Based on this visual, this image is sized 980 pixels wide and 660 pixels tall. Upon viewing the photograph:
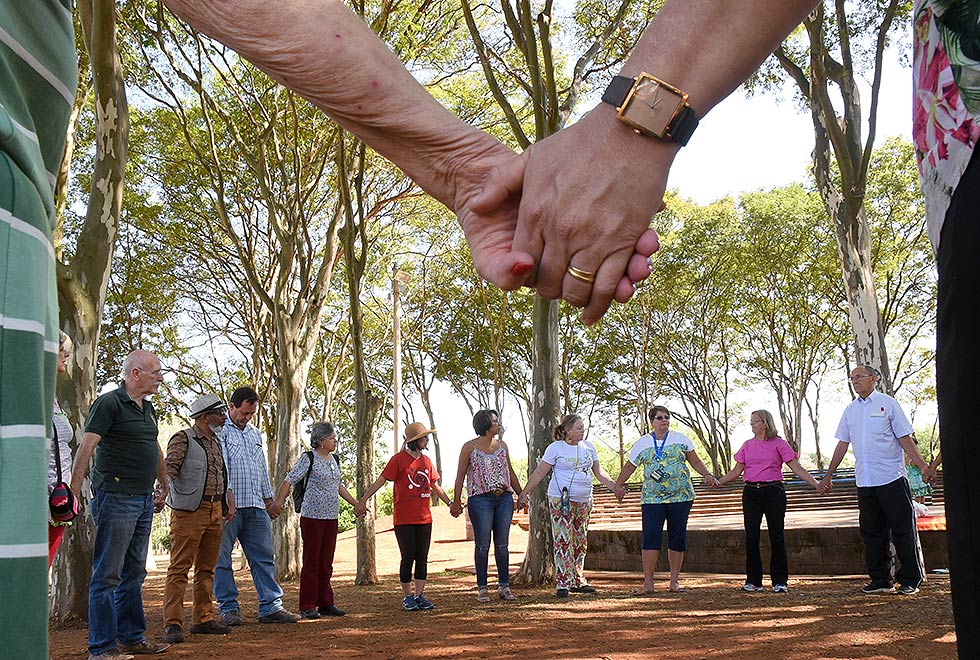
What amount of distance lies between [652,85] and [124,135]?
10.2 m

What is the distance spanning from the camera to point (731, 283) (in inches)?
1163

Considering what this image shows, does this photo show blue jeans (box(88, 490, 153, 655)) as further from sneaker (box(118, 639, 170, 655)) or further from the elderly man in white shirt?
the elderly man in white shirt

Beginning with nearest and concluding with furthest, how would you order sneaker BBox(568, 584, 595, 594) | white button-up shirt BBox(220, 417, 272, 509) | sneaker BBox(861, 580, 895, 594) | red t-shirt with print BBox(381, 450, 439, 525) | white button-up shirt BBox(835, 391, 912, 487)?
white button-up shirt BBox(220, 417, 272, 509), white button-up shirt BBox(835, 391, 912, 487), sneaker BBox(861, 580, 895, 594), red t-shirt with print BBox(381, 450, 439, 525), sneaker BBox(568, 584, 595, 594)

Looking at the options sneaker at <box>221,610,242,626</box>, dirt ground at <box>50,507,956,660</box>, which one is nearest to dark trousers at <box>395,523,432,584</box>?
dirt ground at <box>50,507,956,660</box>

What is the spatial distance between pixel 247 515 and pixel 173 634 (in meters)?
1.62

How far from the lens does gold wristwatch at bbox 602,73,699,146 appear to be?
6.12 ft

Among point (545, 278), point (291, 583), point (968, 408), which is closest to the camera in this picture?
point (968, 408)

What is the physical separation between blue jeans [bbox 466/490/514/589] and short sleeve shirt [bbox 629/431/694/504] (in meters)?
1.64

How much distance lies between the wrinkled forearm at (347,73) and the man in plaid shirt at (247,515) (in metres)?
7.79

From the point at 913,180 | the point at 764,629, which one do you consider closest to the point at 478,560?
the point at 764,629

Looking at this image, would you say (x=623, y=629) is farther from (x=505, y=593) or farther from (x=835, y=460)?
(x=835, y=460)

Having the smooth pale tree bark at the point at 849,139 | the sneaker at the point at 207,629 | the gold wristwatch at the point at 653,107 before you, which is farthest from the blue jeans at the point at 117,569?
the smooth pale tree bark at the point at 849,139

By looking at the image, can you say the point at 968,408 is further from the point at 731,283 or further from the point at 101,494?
the point at 731,283

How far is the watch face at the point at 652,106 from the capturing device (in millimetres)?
1865
